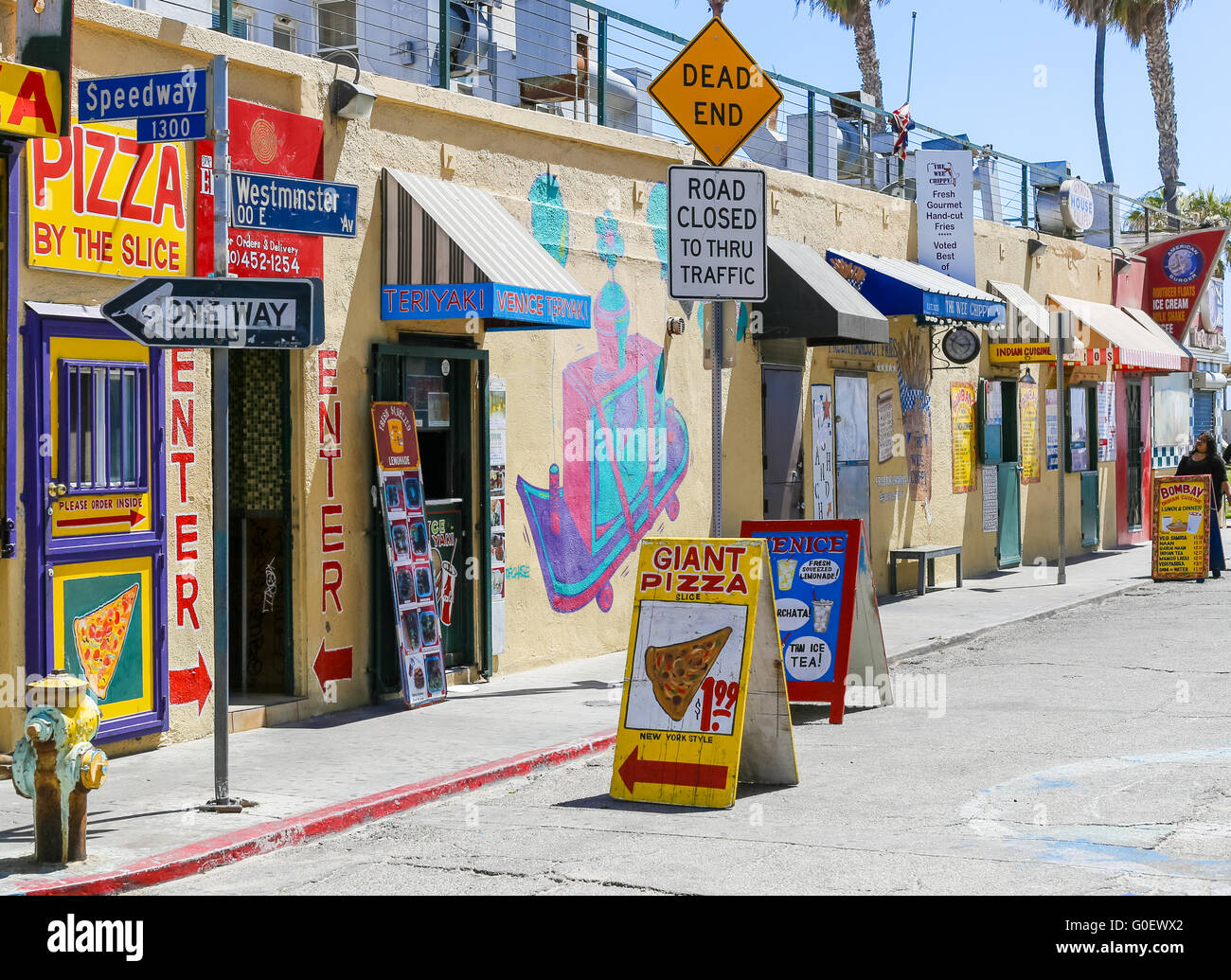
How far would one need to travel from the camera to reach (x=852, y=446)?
57.5 ft

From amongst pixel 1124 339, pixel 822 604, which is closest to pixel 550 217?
pixel 822 604

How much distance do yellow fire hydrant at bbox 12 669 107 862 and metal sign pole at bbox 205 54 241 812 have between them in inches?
35.7

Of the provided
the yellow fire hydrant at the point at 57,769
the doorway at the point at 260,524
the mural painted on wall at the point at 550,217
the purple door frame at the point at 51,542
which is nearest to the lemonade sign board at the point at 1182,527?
the mural painted on wall at the point at 550,217

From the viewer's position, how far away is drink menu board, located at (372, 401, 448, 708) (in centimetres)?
1084

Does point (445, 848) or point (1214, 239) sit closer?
point (445, 848)

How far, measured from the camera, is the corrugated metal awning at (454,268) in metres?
10.7

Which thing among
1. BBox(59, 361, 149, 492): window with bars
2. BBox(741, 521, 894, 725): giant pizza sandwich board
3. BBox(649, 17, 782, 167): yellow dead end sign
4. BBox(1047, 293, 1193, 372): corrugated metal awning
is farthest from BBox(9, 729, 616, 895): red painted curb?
BBox(1047, 293, 1193, 372): corrugated metal awning

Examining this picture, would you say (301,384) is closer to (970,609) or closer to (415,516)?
(415,516)

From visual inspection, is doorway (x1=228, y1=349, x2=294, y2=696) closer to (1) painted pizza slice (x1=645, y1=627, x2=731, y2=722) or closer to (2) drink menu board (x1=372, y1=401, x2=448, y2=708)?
(2) drink menu board (x1=372, y1=401, x2=448, y2=708)

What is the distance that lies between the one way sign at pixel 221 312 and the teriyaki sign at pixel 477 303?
3.16 metres

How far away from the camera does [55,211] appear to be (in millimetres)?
8656

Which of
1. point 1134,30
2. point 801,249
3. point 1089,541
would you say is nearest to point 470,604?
point 801,249

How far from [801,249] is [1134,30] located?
25.2 meters

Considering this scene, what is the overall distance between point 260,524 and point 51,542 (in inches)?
93.5
